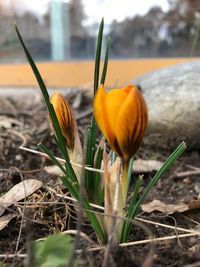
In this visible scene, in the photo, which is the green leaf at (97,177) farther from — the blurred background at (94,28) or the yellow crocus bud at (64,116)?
the blurred background at (94,28)

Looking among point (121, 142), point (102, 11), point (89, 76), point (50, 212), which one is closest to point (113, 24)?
point (102, 11)

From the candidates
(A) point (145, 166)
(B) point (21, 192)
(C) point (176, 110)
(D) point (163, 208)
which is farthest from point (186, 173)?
(B) point (21, 192)

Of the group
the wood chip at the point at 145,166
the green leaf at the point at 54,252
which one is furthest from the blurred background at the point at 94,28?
the green leaf at the point at 54,252

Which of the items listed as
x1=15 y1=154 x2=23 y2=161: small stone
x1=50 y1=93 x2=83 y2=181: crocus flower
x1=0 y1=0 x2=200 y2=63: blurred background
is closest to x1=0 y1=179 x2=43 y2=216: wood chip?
x1=50 y1=93 x2=83 y2=181: crocus flower

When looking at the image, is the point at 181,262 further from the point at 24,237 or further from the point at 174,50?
the point at 174,50

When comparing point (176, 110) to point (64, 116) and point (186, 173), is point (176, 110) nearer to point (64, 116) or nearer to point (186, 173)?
point (186, 173)

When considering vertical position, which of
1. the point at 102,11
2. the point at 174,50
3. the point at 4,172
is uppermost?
the point at 102,11
